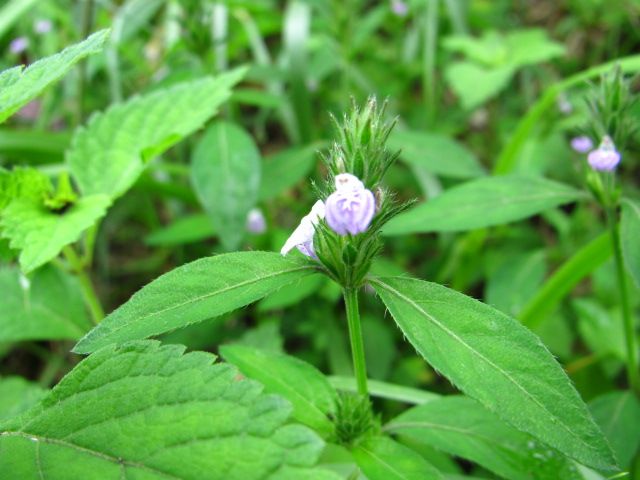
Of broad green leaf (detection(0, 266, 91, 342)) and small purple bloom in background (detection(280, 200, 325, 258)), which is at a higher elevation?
small purple bloom in background (detection(280, 200, 325, 258))

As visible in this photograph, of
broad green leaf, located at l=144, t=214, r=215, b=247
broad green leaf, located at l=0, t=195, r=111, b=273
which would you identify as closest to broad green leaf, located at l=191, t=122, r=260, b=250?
broad green leaf, located at l=144, t=214, r=215, b=247

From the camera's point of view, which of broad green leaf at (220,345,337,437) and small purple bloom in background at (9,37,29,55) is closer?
broad green leaf at (220,345,337,437)

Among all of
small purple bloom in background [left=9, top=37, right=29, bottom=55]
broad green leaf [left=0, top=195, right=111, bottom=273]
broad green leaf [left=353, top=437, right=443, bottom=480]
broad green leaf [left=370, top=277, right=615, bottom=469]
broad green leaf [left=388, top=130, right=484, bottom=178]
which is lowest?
broad green leaf [left=353, top=437, right=443, bottom=480]

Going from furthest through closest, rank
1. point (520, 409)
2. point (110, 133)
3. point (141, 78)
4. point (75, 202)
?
point (141, 78) < point (110, 133) < point (75, 202) < point (520, 409)

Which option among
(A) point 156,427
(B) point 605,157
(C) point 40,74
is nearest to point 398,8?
(B) point 605,157

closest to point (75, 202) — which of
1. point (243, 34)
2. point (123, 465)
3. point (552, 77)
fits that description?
point (123, 465)

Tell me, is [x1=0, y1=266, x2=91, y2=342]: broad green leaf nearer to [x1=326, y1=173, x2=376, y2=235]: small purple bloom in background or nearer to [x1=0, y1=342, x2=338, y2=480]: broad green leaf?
[x1=0, y1=342, x2=338, y2=480]: broad green leaf

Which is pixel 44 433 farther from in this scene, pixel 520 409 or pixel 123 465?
pixel 520 409
